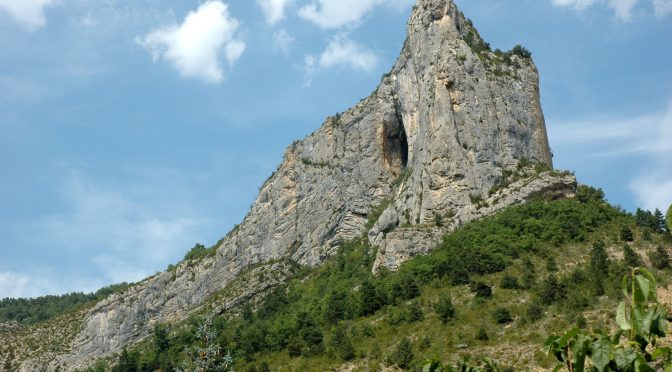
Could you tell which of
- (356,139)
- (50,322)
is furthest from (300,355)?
(50,322)

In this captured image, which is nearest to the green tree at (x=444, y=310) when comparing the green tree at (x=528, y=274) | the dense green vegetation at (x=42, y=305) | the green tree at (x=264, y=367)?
the green tree at (x=528, y=274)

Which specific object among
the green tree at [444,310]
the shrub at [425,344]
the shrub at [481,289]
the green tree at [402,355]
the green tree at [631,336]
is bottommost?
the green tree at [631,336]

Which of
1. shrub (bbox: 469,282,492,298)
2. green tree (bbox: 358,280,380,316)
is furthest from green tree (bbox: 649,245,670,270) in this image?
green tree (bbox: 358,280,380,316)

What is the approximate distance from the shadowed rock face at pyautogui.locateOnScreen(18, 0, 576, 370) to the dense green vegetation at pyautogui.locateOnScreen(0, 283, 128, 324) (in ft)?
110

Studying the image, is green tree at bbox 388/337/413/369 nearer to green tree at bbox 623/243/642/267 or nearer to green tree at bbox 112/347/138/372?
green tree at bbox 623/243/642/267

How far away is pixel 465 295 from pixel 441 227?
616 inches

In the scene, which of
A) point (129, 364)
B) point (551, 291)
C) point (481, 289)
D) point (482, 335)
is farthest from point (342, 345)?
point (129, 364)

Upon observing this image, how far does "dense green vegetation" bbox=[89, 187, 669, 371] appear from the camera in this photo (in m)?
51.2

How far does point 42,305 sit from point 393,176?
87682mm

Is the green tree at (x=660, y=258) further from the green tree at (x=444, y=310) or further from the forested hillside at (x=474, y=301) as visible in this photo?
the green tree at (x=444, y=310)

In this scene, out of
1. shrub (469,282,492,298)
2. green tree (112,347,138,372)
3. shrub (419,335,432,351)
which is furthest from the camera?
green tree (112,347,138,372)

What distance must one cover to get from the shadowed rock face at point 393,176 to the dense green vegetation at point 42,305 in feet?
110

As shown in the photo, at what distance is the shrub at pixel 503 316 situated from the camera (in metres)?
51.8

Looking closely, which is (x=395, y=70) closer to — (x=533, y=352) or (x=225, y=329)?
(x=225, y=329)
